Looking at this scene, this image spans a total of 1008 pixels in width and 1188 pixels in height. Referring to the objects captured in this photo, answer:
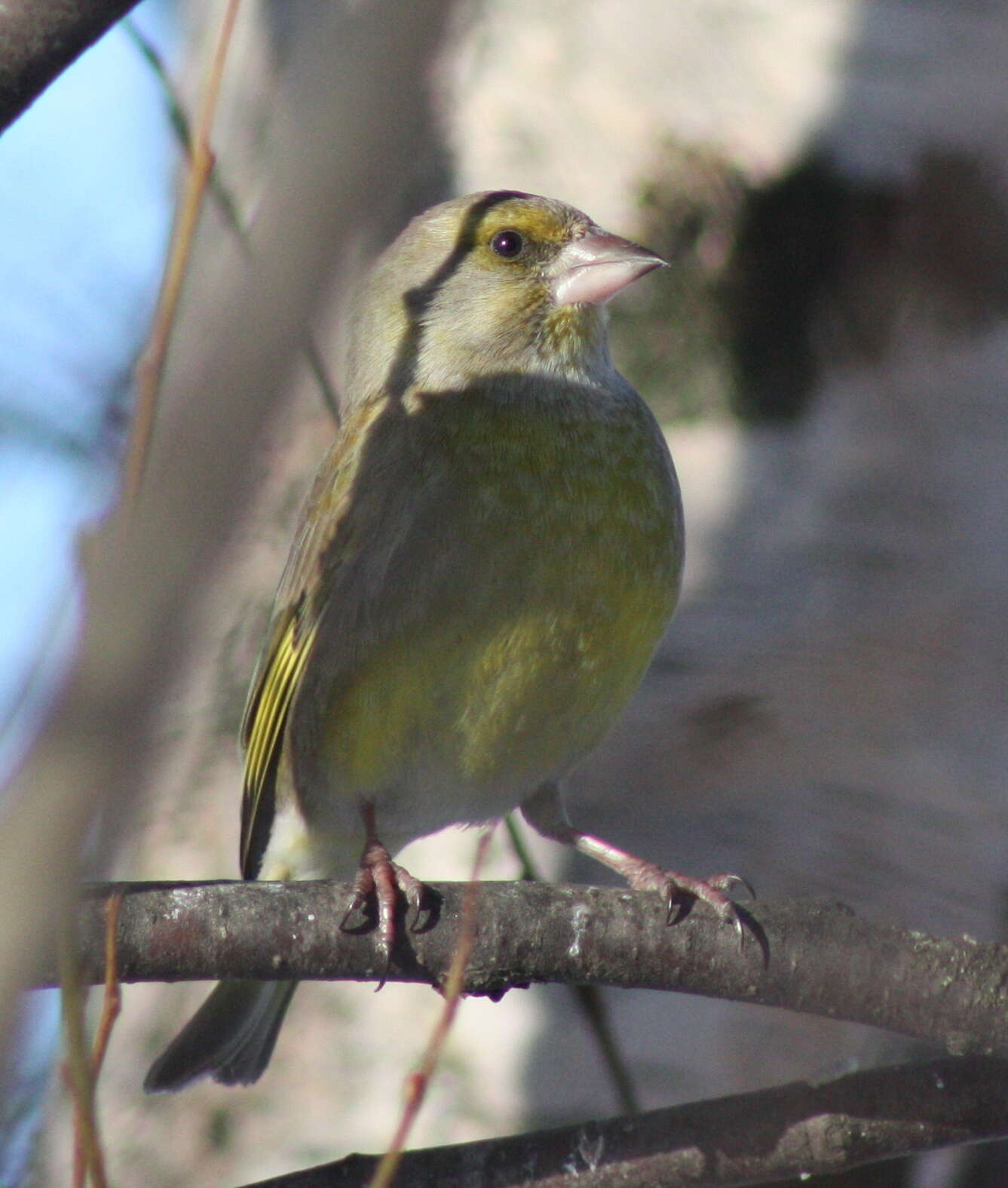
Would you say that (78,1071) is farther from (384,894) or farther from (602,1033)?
(602,1033)

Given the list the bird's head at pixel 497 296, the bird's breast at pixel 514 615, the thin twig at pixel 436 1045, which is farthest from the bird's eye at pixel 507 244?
the thin twig at pixel 436 1045

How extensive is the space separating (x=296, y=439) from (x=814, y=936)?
2.36 meters

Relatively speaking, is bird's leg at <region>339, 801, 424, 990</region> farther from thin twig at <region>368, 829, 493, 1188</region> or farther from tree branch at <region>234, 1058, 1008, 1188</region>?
tree branch at <region>234, 1058, 1008, 1188</region>

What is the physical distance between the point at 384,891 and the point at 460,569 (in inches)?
29.2

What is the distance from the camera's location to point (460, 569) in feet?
10.9

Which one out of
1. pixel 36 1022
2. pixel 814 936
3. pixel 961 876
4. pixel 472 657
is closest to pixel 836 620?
pixel 961 876

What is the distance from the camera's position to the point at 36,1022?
123cm

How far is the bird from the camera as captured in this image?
11.0ft

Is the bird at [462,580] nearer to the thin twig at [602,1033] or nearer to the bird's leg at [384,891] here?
the bird's leg at [384,891]

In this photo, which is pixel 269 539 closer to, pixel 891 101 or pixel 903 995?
pixel 891 101

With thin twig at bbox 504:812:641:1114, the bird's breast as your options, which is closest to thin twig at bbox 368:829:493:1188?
the bird's breast

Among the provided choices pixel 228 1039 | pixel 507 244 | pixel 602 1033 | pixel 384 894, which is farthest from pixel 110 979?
pixel 507 244

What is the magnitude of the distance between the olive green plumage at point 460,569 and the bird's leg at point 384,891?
1.07 feet

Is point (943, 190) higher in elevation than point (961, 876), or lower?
higher
